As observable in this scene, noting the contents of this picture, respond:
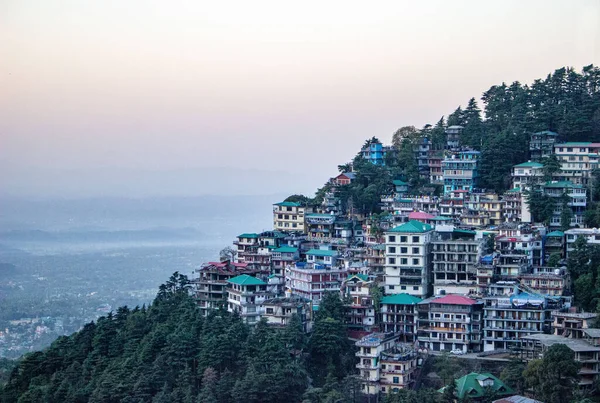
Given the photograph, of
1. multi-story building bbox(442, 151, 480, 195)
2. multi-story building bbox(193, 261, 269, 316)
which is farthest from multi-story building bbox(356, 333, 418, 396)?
multi-story building bbox(442, 151, 480, 195)

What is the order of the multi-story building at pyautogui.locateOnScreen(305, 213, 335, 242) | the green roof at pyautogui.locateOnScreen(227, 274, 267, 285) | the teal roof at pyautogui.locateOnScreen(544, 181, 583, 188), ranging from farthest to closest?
the multi-story building at pyautogui.locateOnScreen(305, 213, 335, 242)
the teal roof at pyautogui.locateOnScreen(544, 181, 583, 188)
the green roof at pyautogui.locateOnScreen(227, 274, 267, 285)

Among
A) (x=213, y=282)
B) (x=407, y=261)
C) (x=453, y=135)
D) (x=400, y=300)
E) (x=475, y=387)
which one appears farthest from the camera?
(x=453, y=135)

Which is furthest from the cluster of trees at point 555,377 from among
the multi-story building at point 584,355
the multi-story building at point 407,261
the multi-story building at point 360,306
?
the multi-story building at point 407,261

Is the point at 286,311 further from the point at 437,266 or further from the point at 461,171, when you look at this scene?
the point at 461,171

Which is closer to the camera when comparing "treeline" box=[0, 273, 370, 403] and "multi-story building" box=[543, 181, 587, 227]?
"treeline" box=[0, 273, 370, 403]

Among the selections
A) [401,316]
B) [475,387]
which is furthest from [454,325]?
[475,387]

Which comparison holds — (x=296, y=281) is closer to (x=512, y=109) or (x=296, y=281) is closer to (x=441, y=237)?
(x=441, y=237)

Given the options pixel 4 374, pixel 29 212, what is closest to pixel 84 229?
pixel 29 212

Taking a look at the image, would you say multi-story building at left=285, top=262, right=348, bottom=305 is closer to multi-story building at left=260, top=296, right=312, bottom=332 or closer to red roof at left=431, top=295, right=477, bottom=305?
multi-story building at left=260, top=296, right=312, bottom=332
